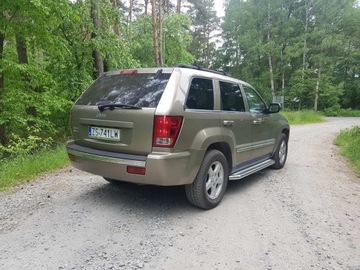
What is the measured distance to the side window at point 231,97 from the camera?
387 centimetres

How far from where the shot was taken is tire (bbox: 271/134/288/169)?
18.4 feet

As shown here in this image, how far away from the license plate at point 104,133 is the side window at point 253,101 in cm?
247

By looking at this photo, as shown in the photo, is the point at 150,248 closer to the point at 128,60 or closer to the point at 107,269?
the point at 107,269

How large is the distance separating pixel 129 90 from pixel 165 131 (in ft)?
2.74

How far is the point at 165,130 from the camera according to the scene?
2.89 meters

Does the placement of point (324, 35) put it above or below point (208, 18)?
below

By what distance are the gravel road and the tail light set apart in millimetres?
998

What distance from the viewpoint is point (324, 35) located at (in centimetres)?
2748

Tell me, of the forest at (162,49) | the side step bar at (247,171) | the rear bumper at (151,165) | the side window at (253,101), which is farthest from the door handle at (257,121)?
the forest at (162,49)

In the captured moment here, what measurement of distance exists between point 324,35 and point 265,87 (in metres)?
7.91

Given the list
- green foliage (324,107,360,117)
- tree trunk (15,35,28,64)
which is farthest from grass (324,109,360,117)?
tree trunk (15,35,28,64)

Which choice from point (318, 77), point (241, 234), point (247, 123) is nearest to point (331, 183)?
point (247, 123)

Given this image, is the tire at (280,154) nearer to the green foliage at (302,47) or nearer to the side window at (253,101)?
the side window at (253,101)

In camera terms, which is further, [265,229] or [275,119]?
[275,119]
